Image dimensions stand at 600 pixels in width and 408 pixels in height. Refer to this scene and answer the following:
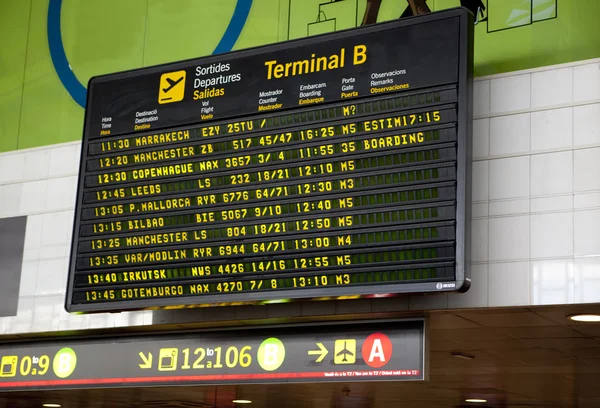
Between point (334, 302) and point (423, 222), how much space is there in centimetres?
97

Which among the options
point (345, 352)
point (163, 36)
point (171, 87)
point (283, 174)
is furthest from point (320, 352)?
point (163, 36)

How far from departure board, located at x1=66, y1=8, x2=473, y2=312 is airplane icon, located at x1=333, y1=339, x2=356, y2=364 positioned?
1.58 ft

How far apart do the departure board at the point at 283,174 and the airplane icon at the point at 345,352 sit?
0.48m

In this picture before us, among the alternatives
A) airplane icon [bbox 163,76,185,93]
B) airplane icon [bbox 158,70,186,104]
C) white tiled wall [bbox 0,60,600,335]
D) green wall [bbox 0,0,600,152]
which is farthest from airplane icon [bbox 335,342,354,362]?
airplane icon [bbox 163,76,185,93]

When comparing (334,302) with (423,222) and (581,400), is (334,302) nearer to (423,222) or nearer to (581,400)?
(423,222)

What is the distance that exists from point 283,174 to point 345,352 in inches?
46.0

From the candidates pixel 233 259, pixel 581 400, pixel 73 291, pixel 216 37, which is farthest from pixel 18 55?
pixel 581 400

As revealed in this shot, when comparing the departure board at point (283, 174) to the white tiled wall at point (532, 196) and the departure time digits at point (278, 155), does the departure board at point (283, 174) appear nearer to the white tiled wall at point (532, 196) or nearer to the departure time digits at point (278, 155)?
the departure time digits at point (278, 155)

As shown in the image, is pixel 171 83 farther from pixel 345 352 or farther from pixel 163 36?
pixel 345 352

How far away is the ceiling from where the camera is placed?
6.29 m

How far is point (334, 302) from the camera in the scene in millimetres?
6137

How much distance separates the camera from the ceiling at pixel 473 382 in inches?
247

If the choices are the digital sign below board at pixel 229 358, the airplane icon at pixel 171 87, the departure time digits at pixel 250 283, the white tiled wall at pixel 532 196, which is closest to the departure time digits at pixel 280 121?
the airplane icon at pixel 171 87

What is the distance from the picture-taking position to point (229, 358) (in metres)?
6.34
